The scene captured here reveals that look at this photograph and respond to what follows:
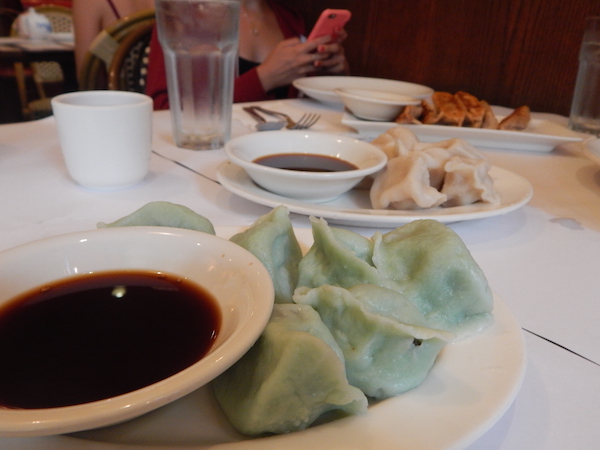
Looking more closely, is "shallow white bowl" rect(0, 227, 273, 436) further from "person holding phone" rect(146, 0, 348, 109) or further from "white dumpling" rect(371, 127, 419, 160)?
"person holding phone" rect(146, 0, 348, 109)

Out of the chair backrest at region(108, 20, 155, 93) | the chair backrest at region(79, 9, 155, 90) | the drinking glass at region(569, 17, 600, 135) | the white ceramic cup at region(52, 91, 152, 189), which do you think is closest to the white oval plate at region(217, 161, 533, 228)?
the white ceramic cup at region(52, 91, 152, 189)

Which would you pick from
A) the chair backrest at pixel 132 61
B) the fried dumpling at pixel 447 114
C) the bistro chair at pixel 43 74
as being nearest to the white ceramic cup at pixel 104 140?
the fried dumpling at pixel 447 114

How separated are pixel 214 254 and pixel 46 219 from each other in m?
0.70

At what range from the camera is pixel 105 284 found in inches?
27.5

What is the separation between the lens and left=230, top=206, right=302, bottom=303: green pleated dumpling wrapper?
0.73 meters

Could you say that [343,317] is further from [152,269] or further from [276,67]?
[276,67]

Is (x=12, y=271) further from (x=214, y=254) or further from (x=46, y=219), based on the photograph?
(x=46, y=219)

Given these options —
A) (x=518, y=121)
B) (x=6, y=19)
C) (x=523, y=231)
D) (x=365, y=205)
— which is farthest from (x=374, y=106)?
(x=6, y=19)

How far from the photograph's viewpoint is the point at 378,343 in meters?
0.59

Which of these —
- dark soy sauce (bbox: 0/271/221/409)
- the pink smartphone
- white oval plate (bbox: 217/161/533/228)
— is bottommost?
white oval plate (bbox: 217/161/533/228)

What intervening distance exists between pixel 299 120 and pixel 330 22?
0.90 meters

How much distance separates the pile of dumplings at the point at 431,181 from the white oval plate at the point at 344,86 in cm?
111

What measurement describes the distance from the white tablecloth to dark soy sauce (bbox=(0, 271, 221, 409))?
8 cm

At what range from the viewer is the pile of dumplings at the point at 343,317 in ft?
1.70
